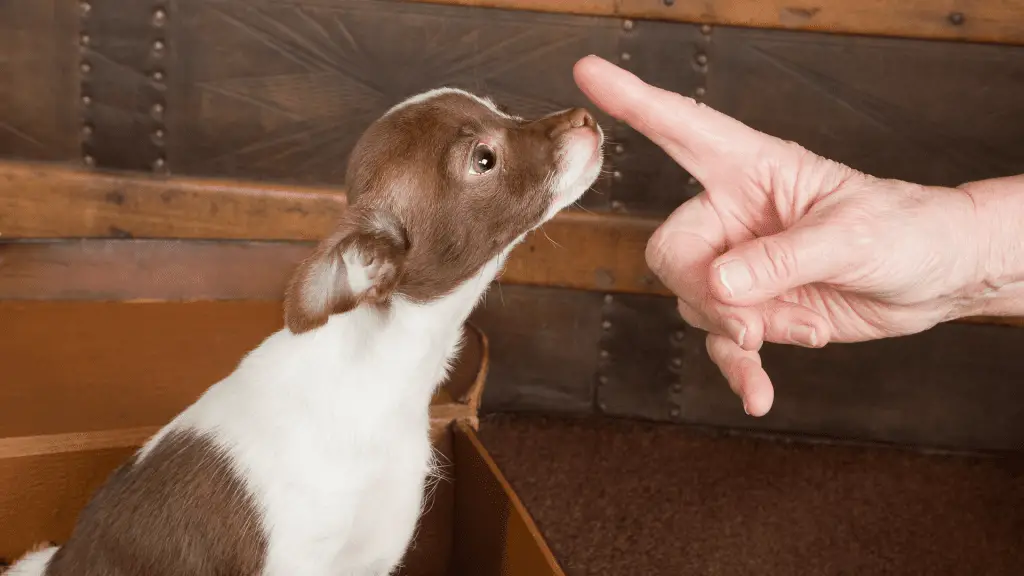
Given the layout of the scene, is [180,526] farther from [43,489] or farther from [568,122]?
[568,122]

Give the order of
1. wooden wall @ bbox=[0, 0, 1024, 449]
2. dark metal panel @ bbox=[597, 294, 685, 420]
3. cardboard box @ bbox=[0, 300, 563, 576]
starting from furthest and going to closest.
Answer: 1. dark metal panel @ bbox=[597, 294, 685, 420]
2. wooden wall @ bbox=[0, 0, 1024, 449]
3. cardboard box @ bbox=[0, 300, 563, 576]

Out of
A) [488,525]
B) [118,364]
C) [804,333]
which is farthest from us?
[118,364]

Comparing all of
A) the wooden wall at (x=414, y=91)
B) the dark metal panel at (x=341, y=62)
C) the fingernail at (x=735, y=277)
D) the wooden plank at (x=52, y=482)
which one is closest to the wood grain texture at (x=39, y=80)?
the wooden wall at (x=414, y=91)

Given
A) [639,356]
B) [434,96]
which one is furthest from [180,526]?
[639,356]

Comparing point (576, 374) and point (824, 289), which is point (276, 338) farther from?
point (576, 374)

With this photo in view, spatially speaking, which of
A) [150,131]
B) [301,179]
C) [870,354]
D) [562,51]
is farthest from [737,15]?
[150,131]

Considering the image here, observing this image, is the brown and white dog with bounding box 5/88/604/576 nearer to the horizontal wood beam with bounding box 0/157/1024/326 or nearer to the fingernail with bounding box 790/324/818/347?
the fingernail with bounding box 790/324/818/347

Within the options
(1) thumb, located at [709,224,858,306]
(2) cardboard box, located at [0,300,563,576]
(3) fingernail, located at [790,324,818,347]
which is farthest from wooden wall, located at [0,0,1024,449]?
(1) thumb, located at [709,224,858,306]

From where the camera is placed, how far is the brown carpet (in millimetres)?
2189

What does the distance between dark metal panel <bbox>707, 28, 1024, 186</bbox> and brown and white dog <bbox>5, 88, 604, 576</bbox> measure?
3.59ft

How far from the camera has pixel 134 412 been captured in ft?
5.85

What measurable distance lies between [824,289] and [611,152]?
1.02 m

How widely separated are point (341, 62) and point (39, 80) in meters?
0.75

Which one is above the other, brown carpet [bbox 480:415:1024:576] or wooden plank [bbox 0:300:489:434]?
wooden plank [bbox 0:300:489:434]
